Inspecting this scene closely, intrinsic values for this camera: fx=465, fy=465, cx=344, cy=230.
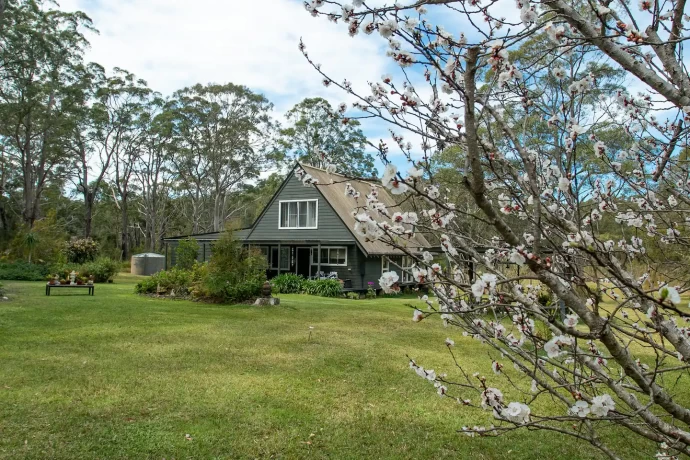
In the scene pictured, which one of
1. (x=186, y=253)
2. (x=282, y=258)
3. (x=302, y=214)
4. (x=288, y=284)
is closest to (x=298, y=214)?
(x=302, y=214)

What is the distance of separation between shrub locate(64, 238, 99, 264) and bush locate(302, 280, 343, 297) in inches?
567

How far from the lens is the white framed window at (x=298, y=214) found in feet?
73.6

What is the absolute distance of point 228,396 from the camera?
17.8 ft

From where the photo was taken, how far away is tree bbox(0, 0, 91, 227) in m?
26.4

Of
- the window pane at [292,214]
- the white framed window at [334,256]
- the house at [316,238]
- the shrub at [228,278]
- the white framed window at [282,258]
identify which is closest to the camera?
the shrub at [228,278]

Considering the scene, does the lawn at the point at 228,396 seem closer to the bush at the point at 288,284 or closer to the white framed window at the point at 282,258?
the bush at the point at 288,284

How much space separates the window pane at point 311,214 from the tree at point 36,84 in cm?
1796

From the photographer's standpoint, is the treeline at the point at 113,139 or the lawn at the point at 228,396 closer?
the lawn at the point at 228,396

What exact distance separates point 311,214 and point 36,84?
20.3 metres

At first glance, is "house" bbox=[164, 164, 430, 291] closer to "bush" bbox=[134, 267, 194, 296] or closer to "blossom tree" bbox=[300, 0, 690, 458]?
"bush" bbox=[134, 267, 194, 296]

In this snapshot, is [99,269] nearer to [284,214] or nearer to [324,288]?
[284,214]

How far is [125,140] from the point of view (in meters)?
38.2

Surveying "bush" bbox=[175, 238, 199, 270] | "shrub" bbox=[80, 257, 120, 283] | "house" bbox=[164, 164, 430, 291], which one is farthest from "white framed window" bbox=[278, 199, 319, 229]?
"shrub" bbox=[80, 257, 120, 283]

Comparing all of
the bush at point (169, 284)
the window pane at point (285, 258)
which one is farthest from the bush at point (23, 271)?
the window pane at point (285, 258)
